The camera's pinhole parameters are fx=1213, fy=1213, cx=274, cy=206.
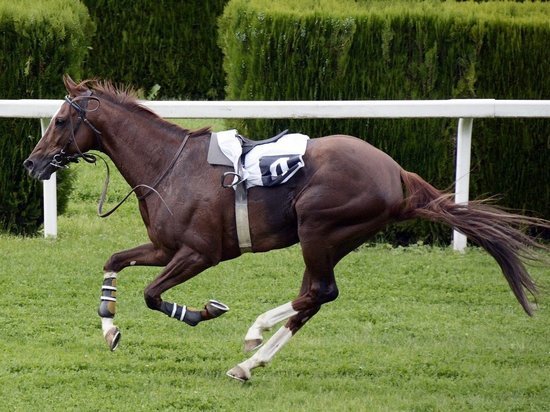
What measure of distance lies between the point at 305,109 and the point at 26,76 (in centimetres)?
239

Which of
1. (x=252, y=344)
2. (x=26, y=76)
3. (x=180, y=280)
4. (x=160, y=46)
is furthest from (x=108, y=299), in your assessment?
(x=160, y=46)

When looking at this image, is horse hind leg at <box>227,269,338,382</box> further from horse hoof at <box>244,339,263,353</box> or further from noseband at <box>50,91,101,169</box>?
noseband at <box>50,91,101,169</box>

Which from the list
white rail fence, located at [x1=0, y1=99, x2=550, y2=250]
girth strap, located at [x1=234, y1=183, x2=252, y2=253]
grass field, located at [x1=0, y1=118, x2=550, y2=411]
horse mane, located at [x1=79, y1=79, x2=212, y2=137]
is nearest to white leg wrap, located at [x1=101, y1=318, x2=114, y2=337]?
grass field, located at [x1=0, y1=118, x2=550, y2=411]

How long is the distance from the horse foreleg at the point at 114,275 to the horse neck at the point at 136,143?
423 mm

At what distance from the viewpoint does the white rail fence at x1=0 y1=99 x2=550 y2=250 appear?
9.41 meters

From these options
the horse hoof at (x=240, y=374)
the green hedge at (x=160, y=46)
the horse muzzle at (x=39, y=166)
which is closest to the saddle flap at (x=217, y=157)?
the horse muzzle at (x=39, y=166)

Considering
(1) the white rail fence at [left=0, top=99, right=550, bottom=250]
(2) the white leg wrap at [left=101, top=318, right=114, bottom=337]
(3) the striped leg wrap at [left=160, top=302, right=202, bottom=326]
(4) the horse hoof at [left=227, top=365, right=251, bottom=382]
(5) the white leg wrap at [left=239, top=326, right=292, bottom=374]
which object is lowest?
(4) the horse hoof at [left=227, top=365, right=251, bottom=382]

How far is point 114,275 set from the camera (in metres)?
7.00

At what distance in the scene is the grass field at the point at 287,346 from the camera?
21.7 feet

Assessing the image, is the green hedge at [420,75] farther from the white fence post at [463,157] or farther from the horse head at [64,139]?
the horse head at [64,139]

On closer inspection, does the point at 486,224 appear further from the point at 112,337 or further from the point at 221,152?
the point at 112,337

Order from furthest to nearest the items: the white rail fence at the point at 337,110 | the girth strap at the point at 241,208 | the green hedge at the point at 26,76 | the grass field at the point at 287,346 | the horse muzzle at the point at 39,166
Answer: the green hedge at the point at 26,76 < the white rail fence at the point at 337,110 < the horse muzzle at the point at 39,166 < the girth strap at the point at 241,208 < the grass field at the point at 287,346

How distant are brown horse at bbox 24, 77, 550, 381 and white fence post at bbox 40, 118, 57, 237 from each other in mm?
2484

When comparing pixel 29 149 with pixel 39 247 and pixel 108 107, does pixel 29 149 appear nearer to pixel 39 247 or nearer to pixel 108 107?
pixel 39 247
